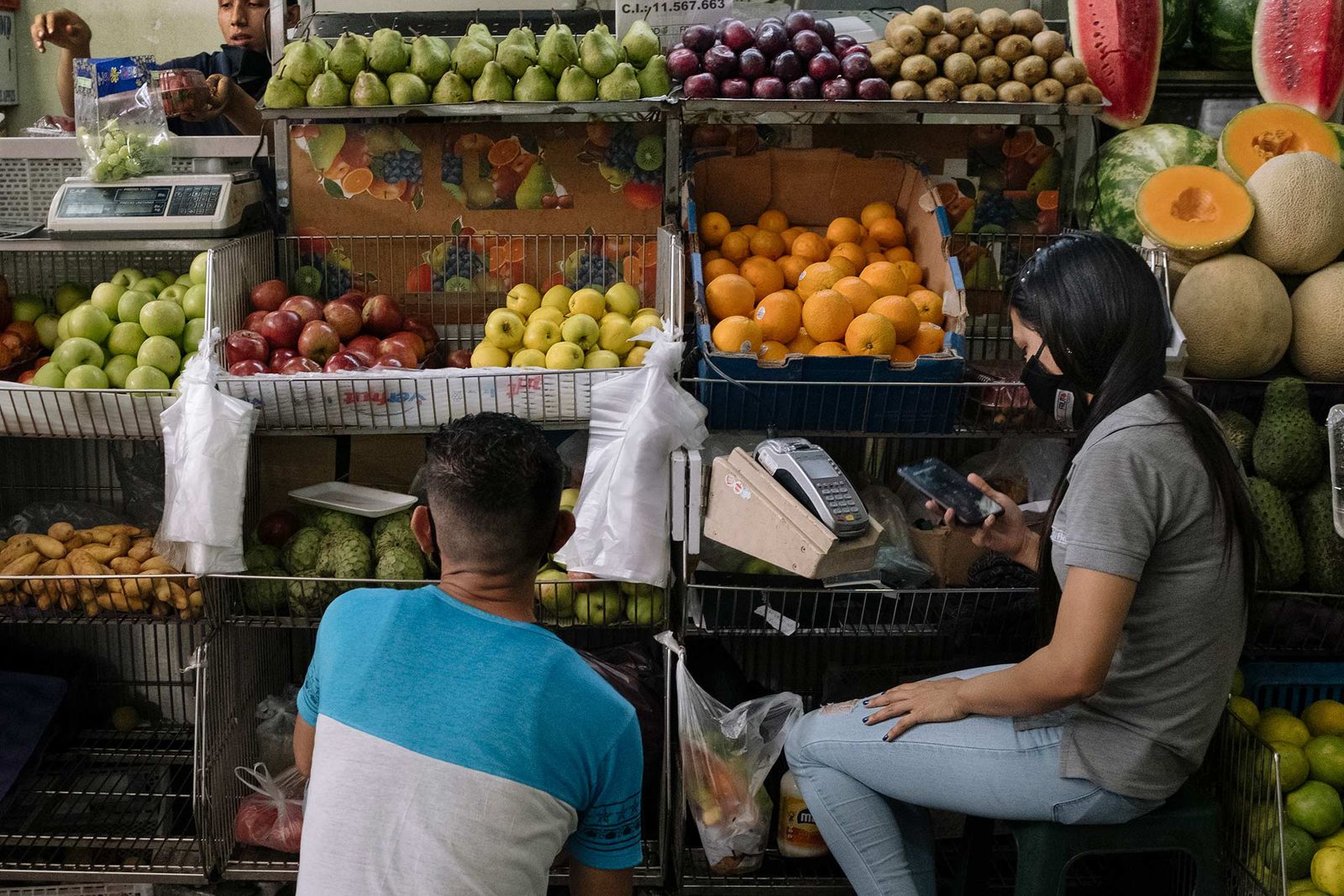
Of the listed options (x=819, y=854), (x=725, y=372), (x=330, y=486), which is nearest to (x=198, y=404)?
(x=330, y=486)

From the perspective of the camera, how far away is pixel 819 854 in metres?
2.57

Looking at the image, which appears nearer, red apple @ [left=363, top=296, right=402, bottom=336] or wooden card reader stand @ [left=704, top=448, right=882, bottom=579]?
wooden card reader stand @ [left=704, top=448, right=882, bottom=579]

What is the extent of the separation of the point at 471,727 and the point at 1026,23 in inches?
88.9

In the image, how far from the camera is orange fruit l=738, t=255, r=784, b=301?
2.61 m

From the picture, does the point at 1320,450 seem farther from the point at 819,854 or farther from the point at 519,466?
the point at 519,466

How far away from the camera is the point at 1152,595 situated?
1.80 metres

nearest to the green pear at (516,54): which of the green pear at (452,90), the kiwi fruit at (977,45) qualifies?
the green pear at (452,90)

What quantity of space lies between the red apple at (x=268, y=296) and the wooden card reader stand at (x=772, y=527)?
3.83ft

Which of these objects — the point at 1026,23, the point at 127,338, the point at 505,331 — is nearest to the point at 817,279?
the point at 505,331

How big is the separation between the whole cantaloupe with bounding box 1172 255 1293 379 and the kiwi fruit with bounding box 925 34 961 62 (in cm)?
78

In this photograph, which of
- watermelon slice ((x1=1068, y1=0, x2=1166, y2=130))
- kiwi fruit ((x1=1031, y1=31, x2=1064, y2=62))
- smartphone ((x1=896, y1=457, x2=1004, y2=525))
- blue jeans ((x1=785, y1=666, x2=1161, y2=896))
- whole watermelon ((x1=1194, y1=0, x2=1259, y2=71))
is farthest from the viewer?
whole watermelon ((x1=1194, y1=0, x2=1259, y2=71))

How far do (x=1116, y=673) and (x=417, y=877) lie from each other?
121cm

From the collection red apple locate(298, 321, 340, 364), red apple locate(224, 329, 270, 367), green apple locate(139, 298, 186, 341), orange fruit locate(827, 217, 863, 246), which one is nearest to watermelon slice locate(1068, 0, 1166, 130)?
orange fruit locate(827, 217, 863, 246)

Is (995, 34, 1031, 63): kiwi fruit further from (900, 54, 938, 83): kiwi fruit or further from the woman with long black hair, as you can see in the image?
the woman with long black hair
